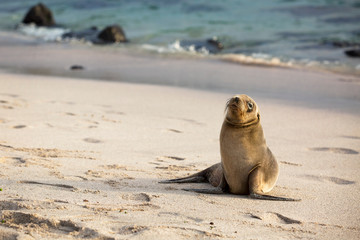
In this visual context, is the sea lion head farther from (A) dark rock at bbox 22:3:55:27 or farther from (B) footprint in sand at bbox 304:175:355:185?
(A) dark rock at bbox 22:3:55:27

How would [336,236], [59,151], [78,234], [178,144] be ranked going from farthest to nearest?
[178,144], [59,151], [336,236], [78,234]

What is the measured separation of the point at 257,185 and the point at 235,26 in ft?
58.1

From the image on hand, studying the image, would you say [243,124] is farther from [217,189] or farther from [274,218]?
[274,218]

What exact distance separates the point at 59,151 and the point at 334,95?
5.73 m

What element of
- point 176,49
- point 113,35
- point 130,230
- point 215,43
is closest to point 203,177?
point 130,230

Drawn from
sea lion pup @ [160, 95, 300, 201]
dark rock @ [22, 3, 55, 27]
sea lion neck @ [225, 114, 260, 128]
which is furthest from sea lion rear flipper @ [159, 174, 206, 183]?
dark rock @ [22, 3, 55, 27]

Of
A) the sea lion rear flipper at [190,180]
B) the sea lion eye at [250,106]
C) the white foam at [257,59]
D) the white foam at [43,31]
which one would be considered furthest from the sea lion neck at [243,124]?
the white foam at [43,31]

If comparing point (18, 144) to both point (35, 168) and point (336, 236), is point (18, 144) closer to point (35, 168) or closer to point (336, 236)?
point (35, 168)

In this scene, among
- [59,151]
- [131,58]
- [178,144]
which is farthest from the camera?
[131,58]

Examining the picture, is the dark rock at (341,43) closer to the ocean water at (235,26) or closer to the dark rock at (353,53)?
the ocean water at (235,26)

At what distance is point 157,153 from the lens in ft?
18.5

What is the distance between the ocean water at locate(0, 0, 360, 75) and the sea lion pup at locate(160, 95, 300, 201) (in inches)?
334

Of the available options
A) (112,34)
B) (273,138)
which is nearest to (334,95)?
(273,138)

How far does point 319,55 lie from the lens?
1502cm
